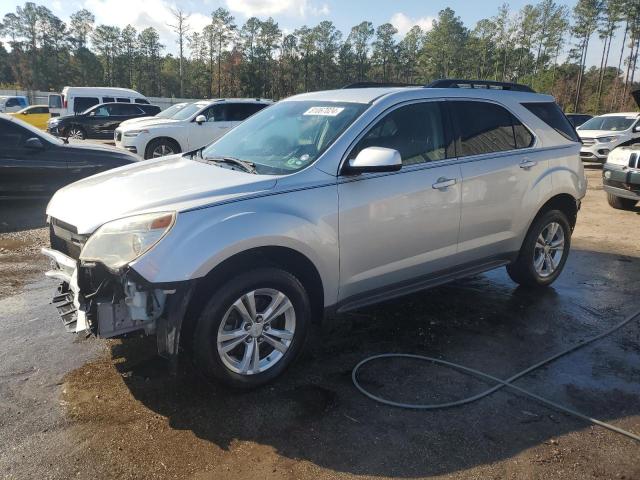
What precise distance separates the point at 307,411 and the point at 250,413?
0.34 meters

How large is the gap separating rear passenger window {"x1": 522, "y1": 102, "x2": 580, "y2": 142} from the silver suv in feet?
0.15

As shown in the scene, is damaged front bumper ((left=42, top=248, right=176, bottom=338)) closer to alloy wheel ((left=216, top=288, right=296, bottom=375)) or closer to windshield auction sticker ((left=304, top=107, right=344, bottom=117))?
alloy wheel ((left=216, top=288, right=296, bottom=375))

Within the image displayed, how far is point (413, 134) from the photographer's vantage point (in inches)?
159

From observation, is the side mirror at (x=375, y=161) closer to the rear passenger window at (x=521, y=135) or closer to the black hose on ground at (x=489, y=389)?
the black hose on ground at (x=489, y=389)

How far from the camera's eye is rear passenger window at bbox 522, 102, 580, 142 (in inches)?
198

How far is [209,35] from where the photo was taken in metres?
82.8

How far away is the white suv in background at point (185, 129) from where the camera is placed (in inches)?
509

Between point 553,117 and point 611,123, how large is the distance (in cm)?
1495

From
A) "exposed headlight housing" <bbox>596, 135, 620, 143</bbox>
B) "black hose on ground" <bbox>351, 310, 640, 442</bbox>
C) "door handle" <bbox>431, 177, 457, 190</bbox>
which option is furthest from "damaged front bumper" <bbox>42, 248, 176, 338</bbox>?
"exposed headlight housing" <bbox>596, 135, 620, 143</bbox>

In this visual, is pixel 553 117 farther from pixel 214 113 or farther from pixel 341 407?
pixel 214 113

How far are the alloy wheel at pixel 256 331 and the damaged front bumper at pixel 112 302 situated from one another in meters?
0.41

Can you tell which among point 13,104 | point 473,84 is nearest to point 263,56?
point 13,104

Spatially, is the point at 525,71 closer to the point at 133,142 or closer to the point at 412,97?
the point at 133,142

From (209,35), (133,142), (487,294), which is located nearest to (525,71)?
(209,35)
